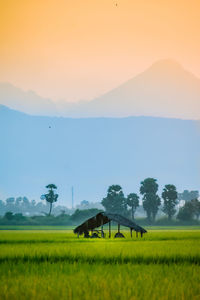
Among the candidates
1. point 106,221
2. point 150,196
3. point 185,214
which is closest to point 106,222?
point 106,221

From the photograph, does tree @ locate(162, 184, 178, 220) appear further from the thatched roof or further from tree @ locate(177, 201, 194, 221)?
the thatched roof

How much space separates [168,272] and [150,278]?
1.62m

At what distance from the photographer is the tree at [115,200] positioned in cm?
11456

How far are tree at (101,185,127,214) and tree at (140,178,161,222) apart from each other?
5.46 meters

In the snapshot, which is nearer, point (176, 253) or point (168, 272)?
point (168, 272)

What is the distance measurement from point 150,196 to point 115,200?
8745 mm

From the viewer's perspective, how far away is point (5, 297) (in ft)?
26.2

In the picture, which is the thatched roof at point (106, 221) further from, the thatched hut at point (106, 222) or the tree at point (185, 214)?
the tree at point (185, 214)

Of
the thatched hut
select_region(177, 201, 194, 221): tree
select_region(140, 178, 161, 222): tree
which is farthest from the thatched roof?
select_region(140, 178, 161, 222): tree

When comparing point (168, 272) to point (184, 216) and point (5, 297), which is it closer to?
point (5, 297)

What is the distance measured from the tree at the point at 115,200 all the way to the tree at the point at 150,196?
5456mm

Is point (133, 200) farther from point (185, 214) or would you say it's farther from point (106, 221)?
point (106, 221)

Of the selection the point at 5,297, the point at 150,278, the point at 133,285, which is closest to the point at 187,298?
the point at 133,285

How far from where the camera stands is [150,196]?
118m
